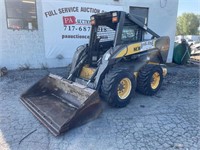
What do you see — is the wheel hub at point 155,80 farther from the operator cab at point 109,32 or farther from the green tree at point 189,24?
the green tree at point 189,24

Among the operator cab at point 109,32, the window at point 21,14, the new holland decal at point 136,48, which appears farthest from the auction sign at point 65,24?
the new holland decal at point 136,48

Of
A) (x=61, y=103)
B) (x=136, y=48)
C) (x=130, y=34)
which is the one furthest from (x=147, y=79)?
(x=61, y=103)

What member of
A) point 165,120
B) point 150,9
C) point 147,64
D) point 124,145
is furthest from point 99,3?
point 124,145

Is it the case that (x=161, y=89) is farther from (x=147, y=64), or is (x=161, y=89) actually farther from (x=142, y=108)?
(x=142, y=108)

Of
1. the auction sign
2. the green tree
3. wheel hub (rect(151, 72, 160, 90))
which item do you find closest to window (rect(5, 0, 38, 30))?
the auction sign

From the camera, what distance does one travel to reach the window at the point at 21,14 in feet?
23.7

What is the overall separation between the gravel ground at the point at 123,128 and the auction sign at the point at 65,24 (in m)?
3.51

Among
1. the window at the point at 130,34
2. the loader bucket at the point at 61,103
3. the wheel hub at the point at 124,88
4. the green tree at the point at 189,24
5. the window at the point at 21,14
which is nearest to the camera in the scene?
the loader bucket at the point at 61,103

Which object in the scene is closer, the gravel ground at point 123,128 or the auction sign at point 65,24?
the gravel ground at point 123,128

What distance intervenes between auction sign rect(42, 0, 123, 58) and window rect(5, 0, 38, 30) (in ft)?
1.48

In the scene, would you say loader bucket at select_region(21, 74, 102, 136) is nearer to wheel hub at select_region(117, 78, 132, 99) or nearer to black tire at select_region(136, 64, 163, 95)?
wheel hub at select_region(117, 78, 132, 99)

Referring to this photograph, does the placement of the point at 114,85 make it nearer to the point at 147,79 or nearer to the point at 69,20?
the point at 147,79

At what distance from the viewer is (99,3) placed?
8.45 meters

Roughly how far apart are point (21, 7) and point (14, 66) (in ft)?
7.99
